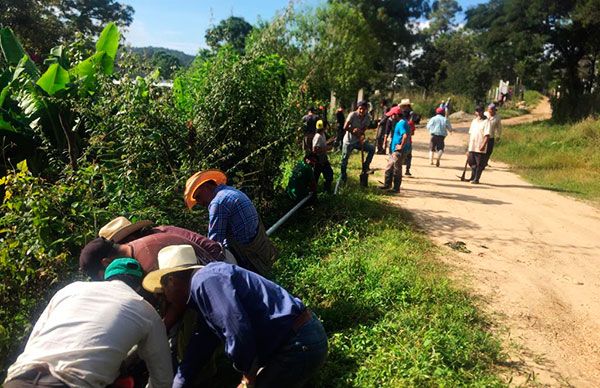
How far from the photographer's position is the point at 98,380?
245 cm

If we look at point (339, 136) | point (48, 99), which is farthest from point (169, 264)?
point (339, 136)

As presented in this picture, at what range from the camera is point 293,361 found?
9.67 ft

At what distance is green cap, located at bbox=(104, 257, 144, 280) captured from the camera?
2959 mm

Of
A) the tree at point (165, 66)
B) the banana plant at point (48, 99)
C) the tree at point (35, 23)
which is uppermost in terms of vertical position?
the tree at point (35, 23)

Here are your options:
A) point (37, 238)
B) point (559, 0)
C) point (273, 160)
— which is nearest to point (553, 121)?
point (559, 0)

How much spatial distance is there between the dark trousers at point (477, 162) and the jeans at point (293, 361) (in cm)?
900

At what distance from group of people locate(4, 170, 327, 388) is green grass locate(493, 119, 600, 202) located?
9716 mm

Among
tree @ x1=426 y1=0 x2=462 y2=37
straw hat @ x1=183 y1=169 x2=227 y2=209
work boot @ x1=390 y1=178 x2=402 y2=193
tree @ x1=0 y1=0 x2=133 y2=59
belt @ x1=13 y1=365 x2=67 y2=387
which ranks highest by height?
tree @ x1=426 y1=0 x2=462 y2=37

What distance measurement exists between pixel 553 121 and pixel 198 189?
78.2 ft

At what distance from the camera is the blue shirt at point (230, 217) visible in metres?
4.35

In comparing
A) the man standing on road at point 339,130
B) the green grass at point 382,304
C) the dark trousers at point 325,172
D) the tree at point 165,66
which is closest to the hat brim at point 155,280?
the green grass at point 382,304

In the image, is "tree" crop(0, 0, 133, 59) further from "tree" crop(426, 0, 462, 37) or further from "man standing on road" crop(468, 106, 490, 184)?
"tree" crop(426, 0, 462, 37)

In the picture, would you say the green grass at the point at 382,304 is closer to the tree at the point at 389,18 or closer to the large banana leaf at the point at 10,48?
the large banana leaf at the point at 10,48

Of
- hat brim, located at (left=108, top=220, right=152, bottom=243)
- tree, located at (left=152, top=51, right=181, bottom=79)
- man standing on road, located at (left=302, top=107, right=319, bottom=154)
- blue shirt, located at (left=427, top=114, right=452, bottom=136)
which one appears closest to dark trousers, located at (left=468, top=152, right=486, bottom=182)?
blue shirt, located at (left=427, top=114, right=452, bottom=136)
